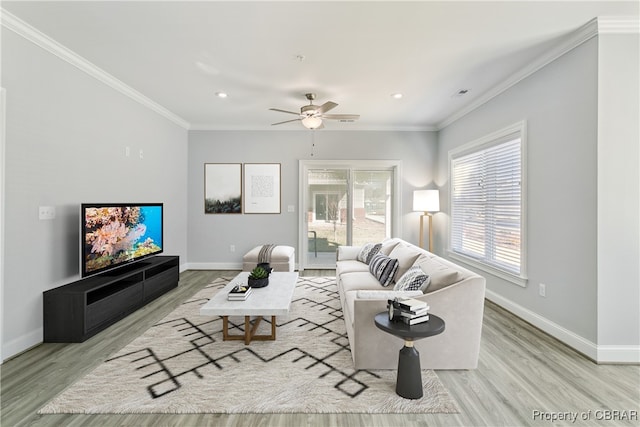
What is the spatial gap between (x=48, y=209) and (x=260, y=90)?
8.57ft

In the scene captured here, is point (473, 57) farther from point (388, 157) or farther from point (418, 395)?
point (418, 395)

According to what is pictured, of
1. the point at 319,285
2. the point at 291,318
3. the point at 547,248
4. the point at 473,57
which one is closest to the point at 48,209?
the point at 291,318

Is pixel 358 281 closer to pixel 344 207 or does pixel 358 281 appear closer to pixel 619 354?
pixel 619 354

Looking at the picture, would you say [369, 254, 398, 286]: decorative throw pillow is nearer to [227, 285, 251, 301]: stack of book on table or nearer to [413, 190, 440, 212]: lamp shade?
[227, 285, 251, 301]: stack of book on table

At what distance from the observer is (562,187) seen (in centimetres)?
273

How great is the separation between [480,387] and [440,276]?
79cm

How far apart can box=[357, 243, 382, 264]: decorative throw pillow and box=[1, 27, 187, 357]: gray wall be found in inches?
130

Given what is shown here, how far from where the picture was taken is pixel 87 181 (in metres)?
3.21

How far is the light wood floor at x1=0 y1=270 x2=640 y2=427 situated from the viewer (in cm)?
170

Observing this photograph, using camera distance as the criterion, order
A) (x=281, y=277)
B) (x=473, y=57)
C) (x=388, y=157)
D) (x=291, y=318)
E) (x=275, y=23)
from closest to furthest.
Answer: (x=275, y=23)
(x=473, y=57)
(x=291, y=318)
(x=281, y=277)
(x=388, y=157)

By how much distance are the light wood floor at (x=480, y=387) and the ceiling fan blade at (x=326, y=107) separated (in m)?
2.91

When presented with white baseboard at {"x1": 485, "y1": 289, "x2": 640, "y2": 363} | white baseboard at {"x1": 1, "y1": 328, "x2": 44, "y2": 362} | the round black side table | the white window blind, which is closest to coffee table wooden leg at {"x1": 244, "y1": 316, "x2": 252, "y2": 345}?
the round black side table

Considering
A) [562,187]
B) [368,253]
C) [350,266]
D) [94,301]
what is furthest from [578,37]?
[94,301]

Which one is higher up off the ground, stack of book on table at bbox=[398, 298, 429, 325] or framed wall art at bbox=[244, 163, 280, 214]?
framed wall art at bbox=[244, 163, 280, 214]
